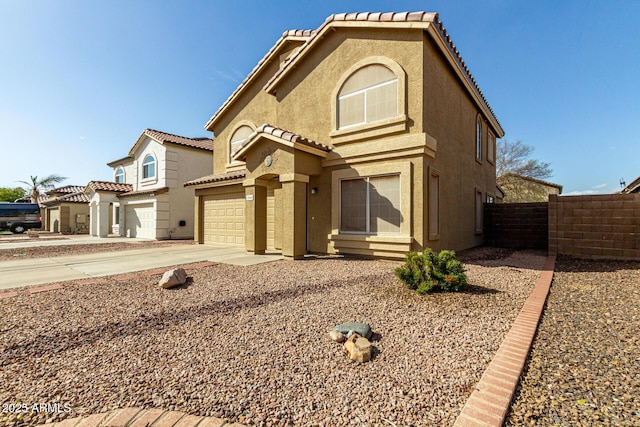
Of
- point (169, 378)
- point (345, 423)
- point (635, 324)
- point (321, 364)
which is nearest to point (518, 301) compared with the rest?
point (635, 324)

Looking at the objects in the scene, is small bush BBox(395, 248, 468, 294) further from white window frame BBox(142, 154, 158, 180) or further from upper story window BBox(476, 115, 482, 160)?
white window frame BBox(142, 154, 158, 180)

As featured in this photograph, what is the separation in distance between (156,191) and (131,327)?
16.3 m

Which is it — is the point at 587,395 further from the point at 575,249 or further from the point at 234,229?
the point at 234,229

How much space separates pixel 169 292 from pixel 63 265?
5872 mm

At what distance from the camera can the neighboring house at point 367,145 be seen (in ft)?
29.4

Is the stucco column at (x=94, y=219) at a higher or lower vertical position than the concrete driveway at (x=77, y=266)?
higher

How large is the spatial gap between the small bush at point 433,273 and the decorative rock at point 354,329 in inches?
81.8

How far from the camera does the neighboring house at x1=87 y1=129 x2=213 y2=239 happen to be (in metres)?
18.7

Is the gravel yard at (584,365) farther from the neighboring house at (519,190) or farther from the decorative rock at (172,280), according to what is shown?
the neighboring house at (519,190)

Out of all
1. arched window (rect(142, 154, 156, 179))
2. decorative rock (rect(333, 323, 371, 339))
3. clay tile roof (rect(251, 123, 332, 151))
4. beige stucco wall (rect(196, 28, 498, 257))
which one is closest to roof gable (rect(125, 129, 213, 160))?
arched window (rect(142, 154, 156, 179))

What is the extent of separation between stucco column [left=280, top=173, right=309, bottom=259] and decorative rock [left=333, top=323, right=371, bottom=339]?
5.78 m

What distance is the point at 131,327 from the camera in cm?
414

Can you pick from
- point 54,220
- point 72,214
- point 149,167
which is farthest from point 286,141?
point 54,220

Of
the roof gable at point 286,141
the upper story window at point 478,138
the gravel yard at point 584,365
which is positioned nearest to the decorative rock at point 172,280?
the roof gable at point 286,141
